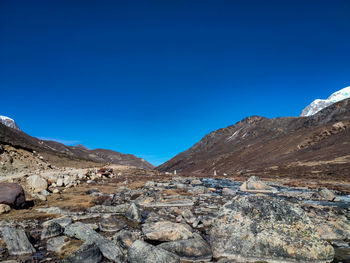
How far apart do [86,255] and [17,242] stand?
3.52 meters

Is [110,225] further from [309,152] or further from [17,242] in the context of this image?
[309,152]

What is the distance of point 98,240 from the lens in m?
9.74

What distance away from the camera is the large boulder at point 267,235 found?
9.02m

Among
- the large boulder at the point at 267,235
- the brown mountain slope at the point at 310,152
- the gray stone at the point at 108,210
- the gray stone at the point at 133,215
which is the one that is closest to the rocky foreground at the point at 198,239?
the large boulder at the point at 267,235

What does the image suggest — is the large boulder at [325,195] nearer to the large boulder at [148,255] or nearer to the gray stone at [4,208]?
the large boulder at [148,255]

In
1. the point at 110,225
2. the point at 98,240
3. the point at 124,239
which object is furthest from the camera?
the point at 110,225

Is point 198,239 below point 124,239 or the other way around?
the other way around

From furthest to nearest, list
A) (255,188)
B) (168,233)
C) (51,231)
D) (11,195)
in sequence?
(255,188) < (11,195) < (51,231) < (168,233)

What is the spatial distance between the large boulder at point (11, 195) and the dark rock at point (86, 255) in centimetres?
927

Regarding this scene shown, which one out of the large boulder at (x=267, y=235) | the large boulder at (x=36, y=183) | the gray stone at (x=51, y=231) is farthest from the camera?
the large boulder at (x=36, y=183)

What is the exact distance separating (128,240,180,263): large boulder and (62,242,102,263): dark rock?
1.28 metres

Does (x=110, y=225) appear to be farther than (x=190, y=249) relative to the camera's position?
Yes

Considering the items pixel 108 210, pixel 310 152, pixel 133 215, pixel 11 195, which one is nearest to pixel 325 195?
pixel 133 215

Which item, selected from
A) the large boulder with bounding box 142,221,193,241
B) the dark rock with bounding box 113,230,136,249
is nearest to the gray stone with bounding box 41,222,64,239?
the dark rock with bounding box 113,230,136,249
